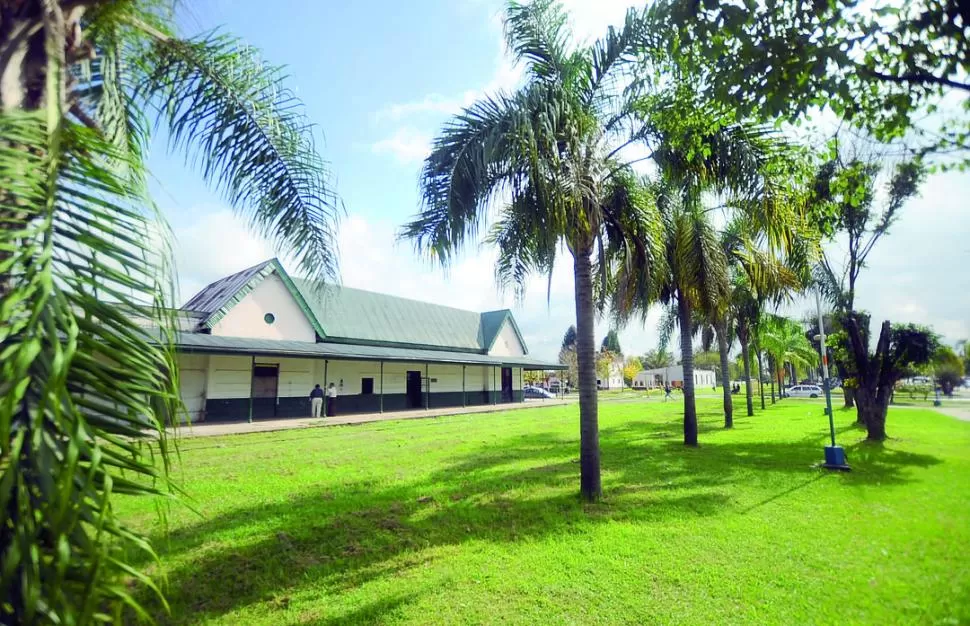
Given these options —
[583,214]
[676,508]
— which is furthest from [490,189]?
[676,508]

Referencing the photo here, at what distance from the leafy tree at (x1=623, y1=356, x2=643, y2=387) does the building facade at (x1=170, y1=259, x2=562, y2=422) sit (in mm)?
52590

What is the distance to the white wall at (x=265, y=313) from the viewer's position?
18.9m

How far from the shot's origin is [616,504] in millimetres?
6535

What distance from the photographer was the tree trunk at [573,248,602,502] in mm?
6828

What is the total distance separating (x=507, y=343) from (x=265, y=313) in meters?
19.1

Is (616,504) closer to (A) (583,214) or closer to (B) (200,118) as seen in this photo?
(A) (583,214)

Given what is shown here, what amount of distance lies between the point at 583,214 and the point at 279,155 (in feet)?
13.5

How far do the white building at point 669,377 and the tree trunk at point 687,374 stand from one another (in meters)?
71.6

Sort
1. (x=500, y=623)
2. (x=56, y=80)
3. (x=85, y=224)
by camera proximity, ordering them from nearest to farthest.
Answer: (x=85, y=224) < (x=56, y=80) < (x=500, y=623)

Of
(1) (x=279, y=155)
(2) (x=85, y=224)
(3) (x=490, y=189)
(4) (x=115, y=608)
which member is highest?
(3) (x=490, y=189)

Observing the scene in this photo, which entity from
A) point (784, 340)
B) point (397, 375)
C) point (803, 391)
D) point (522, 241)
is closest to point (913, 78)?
point (522, 241)

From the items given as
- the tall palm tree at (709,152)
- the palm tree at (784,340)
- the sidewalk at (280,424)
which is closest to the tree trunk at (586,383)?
the tall palm tree at (709,152)

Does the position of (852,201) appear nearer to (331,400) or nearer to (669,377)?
(331,400)

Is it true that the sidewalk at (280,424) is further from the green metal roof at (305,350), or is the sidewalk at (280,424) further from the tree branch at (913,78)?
the tree branch at (913,78)
